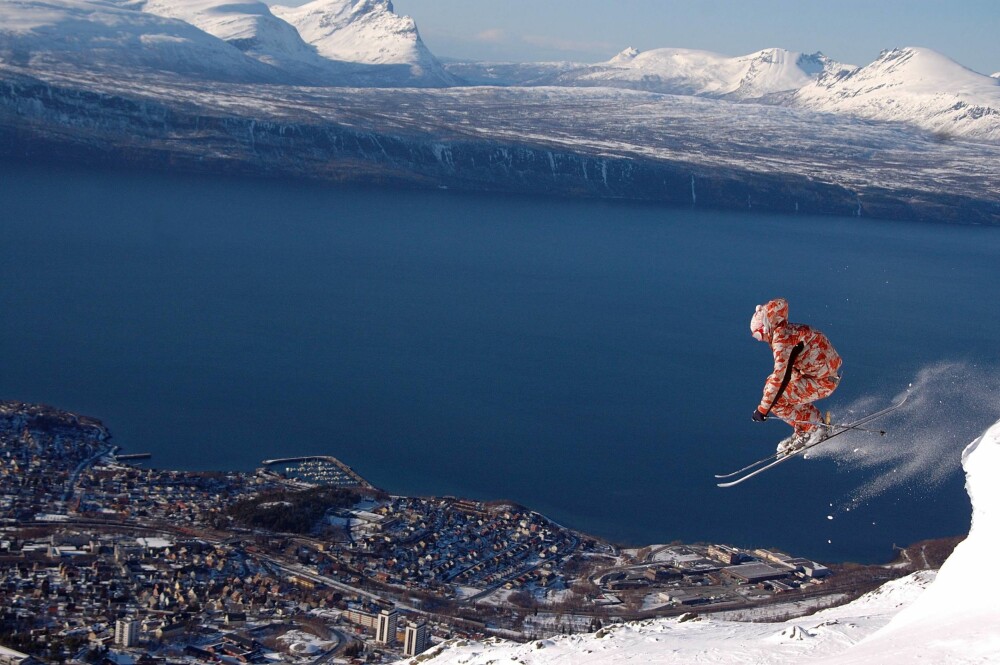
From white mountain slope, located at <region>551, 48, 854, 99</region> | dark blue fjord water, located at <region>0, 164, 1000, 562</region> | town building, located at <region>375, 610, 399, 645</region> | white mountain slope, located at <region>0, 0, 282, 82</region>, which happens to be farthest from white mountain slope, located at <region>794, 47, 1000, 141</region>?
town building, located at <region>375, 610, 399, 645</region>

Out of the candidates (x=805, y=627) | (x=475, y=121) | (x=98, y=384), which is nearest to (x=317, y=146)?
(x=475, y=121)

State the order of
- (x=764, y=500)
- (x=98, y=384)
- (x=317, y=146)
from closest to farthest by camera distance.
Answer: (x=764, y=500), (x=98, y=384), (x=317, y=146)

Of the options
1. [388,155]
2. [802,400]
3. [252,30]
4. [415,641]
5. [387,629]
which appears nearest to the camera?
[802,400]

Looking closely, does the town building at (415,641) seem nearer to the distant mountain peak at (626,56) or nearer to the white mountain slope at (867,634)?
the white mountain slope at (867,634)

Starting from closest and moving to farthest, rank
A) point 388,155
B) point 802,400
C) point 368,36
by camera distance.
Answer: point 802,400 < point 388,155 < point 368,36

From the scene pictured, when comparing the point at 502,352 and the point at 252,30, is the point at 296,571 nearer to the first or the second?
the point at 502,352

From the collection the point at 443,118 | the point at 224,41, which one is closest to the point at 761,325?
the point at 443,118

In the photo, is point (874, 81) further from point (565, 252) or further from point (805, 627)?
point (805, 627)
